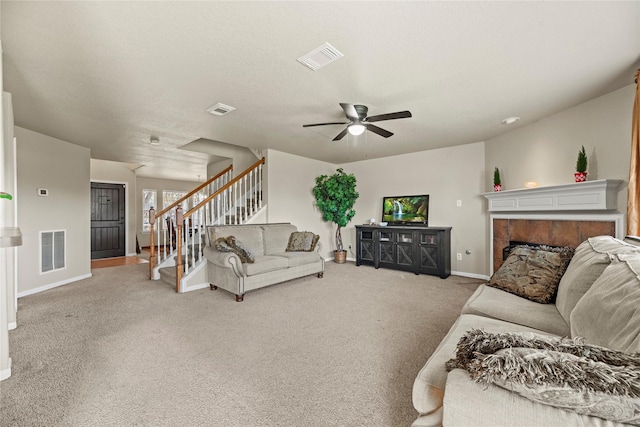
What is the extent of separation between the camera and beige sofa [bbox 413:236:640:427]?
763mm

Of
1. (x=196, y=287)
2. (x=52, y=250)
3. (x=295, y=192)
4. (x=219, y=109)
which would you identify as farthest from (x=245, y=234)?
(x=52, y=250)

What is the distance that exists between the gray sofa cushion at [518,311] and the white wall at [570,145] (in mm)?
2051

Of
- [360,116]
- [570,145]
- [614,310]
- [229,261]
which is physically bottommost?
[229,261]

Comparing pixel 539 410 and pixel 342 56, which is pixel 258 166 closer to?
pixel 342 56

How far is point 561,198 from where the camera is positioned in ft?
10.6

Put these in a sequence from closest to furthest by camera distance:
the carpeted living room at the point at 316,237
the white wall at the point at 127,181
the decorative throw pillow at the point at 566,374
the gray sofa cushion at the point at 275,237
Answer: the decorative throw pillow at the point at 566,374 → the carpeted living room at the point at 316,237 → the gray sofa cushion at the point at 275,237 → the white wall at the point at 127,181

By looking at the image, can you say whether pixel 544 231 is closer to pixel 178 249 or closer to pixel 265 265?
pixel 265 265

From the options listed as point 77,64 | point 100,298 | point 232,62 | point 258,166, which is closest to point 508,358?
point 232,62

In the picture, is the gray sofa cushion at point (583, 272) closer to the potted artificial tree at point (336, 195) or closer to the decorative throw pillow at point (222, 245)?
the decorative throw pillow at point (222, 245)

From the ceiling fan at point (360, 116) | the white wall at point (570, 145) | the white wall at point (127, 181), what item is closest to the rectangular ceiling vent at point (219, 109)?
the ceiling fan at point (360, 116)

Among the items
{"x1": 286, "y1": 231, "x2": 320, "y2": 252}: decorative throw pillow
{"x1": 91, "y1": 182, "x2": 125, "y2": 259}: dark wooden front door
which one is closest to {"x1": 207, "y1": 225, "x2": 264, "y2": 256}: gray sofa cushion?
{"x1": 286, "y1": 231, "x2": 320, "y2": 252}: decorative throw pillow

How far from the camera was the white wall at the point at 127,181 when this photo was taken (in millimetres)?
6949

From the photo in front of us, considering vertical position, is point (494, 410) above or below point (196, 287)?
above

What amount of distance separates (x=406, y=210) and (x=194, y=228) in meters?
4.02
